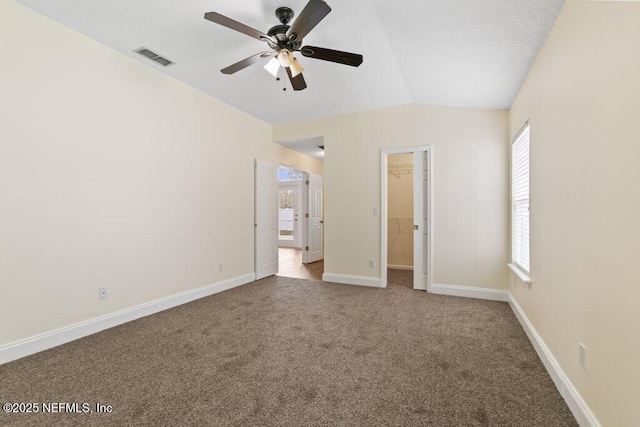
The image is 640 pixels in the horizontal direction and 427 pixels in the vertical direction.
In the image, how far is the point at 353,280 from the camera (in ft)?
16.1

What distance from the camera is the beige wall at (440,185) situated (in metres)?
4.06

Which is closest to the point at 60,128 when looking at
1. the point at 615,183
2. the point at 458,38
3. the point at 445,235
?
the point at 458,38

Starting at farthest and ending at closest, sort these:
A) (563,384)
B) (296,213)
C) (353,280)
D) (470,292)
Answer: (296,213), (353,280), (470,292), (563,384)

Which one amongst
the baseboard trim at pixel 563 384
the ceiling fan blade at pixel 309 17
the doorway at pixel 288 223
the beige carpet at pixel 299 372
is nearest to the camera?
the baseboard trim at pixel 563 384

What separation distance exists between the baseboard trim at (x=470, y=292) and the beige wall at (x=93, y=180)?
332cm

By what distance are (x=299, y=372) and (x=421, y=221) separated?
3125 millimetres

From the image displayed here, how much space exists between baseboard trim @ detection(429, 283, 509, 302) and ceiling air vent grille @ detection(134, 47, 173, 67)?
4568mm

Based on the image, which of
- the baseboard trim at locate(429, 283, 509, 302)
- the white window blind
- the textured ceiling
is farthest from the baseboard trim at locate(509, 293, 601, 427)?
the textured ceiling

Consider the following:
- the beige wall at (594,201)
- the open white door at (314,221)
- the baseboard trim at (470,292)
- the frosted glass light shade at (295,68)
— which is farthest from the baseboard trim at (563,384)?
the open white door at (314,221)

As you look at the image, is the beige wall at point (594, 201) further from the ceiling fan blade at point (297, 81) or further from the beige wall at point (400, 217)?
the beige wall at point (400, 217)

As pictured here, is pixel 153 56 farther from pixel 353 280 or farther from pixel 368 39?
pixel 353 280

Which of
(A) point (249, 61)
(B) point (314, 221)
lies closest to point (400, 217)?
(B) point (314, 221)

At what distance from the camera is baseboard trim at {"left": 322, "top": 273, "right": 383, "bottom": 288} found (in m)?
4.75

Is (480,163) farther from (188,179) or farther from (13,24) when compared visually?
(13,24)
